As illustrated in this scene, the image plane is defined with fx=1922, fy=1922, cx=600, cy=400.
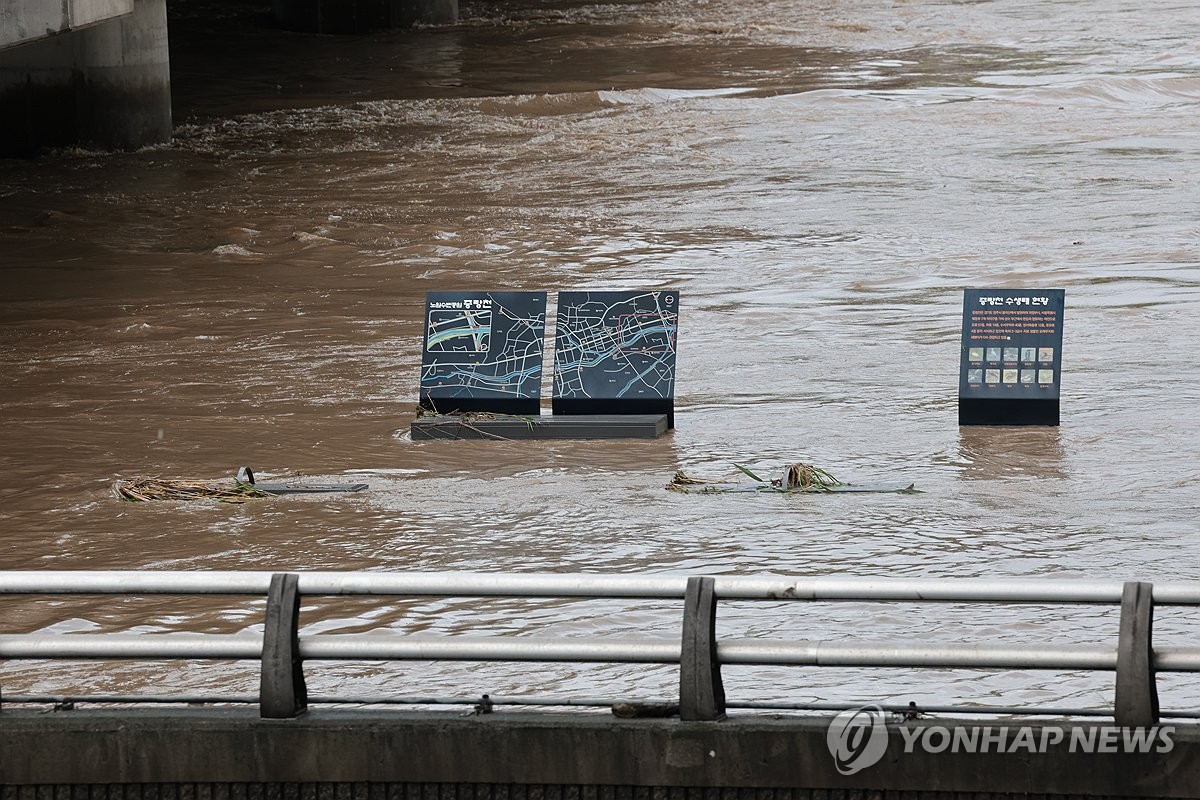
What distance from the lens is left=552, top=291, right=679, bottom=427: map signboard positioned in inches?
501

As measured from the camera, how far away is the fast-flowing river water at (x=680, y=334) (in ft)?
29.4

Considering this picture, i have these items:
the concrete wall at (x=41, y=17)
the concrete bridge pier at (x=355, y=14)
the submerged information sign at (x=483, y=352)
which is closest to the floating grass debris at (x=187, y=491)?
the submerged information sign at (x=483, y=352)

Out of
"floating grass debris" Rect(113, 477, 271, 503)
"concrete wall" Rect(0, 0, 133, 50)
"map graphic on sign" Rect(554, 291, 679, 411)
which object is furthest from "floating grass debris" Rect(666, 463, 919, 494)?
"concrete wall" Rect(0, 0, 133, 50)

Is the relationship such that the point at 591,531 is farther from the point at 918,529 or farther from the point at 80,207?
the point at 80,207

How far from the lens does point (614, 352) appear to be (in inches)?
506

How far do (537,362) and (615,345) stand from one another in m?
0.54

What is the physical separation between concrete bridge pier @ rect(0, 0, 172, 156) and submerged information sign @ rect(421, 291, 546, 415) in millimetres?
16639

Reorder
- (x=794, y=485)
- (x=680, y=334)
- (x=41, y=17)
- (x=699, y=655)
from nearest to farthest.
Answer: (x=699, y=655) < (x=794, y=485) < (x=680, y=334) < (x=41, y=17)

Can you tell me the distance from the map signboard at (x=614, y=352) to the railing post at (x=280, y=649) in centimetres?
661

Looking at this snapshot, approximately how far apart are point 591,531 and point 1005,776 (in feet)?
14.2

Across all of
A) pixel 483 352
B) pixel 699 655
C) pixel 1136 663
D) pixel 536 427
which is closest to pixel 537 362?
pixel 483 352

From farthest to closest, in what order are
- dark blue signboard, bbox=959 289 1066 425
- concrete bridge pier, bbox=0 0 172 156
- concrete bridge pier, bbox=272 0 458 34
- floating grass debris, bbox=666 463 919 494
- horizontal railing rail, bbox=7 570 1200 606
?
concrete bridge pier, bbox=272 0 458 34 → concrete bridge pier, bbox=0 0 172 156 → dark blue signboard, bbox=959 289 1066 425 → floating grass debris, bbox=666 463 919 494 → horizontal railing rail, bbox=7 570 1200 606

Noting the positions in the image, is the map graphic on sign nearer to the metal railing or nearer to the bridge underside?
the metal railing

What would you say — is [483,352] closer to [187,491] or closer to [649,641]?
[187,491]
